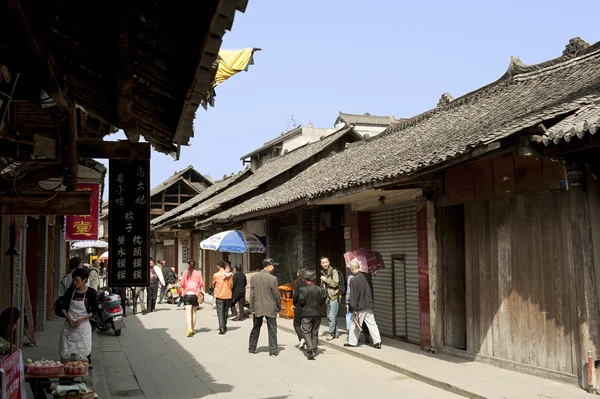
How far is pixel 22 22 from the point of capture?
429 centimetres

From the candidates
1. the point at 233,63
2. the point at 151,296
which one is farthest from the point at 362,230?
the point at 151,296

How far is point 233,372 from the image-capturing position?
11070mm

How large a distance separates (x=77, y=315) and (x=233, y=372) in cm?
300

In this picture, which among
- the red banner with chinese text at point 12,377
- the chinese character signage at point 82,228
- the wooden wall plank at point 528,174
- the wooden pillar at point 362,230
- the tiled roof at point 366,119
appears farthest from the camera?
the tiled roof at point 366,119

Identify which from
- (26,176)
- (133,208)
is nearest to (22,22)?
(26,176)

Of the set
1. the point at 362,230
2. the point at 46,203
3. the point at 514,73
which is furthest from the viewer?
the point at 362,230

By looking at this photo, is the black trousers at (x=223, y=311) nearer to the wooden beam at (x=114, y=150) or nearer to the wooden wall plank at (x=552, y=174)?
the wooden wall plank at (x=552, y=174)

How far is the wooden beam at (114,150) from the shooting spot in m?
6.36

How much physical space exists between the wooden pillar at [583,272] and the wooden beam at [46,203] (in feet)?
19.6

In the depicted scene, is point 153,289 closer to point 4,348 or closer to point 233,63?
point 4,348

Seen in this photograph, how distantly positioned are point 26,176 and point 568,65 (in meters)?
9.96

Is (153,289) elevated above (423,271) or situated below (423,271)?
below

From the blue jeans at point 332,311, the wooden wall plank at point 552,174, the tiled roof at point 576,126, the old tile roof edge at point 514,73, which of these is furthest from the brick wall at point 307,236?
the tiled roof at point 576,126

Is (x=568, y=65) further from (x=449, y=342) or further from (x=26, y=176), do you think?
(x=26, y=176)
